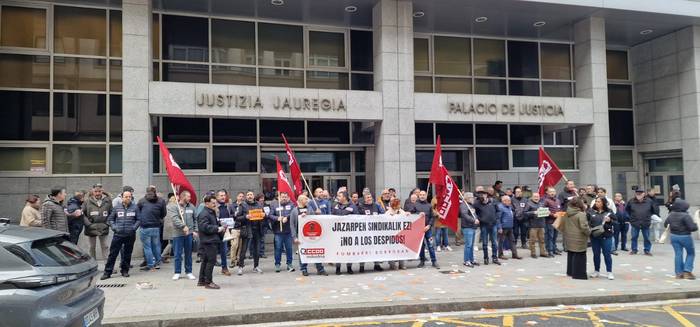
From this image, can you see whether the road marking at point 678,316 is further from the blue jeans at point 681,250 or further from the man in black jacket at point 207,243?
the man in black jacket at point 207,243

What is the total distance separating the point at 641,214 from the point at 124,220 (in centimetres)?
1321

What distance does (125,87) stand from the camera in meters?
14.0

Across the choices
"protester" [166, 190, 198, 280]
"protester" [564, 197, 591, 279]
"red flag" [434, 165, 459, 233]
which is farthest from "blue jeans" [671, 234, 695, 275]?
"protester" [166, 190, 198, 280]

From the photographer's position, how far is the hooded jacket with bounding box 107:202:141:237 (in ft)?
36.0

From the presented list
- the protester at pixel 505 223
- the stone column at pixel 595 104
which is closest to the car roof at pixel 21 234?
the protester at pixel 505 223

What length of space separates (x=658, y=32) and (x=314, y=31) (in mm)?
13258

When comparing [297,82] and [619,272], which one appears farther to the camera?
[297,82]

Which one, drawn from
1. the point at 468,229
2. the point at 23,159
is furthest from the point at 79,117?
the point at 468,229

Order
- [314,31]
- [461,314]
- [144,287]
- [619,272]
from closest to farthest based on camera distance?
[461,314] → [144,287] → [619,272] → [314,31]

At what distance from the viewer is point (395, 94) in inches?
631

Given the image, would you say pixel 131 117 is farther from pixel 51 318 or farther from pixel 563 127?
pixel 563 127

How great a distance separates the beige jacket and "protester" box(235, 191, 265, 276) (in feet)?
13.4

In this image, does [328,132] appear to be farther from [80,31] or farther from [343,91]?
[80,31]

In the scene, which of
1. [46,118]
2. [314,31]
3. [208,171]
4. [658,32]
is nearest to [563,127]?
[658,32]
